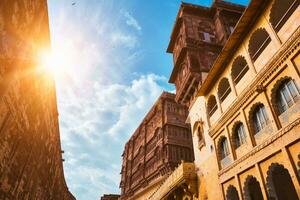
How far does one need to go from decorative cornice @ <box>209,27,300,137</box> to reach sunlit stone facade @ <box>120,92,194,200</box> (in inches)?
652

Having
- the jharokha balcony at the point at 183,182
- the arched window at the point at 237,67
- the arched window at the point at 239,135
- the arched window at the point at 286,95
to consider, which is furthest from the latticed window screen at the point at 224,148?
the arched window at the point at 286,95

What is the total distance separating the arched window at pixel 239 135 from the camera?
35.7 feet

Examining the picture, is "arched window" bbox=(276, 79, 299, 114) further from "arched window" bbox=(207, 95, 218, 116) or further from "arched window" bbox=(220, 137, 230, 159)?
"arched window" bbox=(207, 95, 218, 116)

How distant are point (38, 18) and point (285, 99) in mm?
9672

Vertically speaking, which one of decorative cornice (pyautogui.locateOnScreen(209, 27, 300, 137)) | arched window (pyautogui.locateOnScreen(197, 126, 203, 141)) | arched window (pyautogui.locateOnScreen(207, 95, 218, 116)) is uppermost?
arched window (pyautogui.locateOnScreen(207, 95, 218, 116))

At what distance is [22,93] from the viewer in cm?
754

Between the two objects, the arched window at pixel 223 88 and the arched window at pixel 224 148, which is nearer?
the arched window at pixel 224 148

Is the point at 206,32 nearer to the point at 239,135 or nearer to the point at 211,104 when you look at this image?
the point at 211,104

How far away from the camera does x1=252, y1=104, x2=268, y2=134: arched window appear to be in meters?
9.51

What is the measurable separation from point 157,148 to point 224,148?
63.8 feet

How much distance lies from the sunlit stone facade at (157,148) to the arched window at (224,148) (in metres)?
14.5

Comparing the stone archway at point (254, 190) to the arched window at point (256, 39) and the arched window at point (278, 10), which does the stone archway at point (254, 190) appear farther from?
the arched window at point (278, 10)

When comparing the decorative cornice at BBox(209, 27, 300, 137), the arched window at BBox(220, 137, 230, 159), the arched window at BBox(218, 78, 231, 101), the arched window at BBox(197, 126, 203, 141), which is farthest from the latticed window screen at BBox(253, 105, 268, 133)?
the arched window at BBox(197, 126, 203, 141)

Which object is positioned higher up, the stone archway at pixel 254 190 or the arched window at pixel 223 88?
the arched window at pixel 223 88
